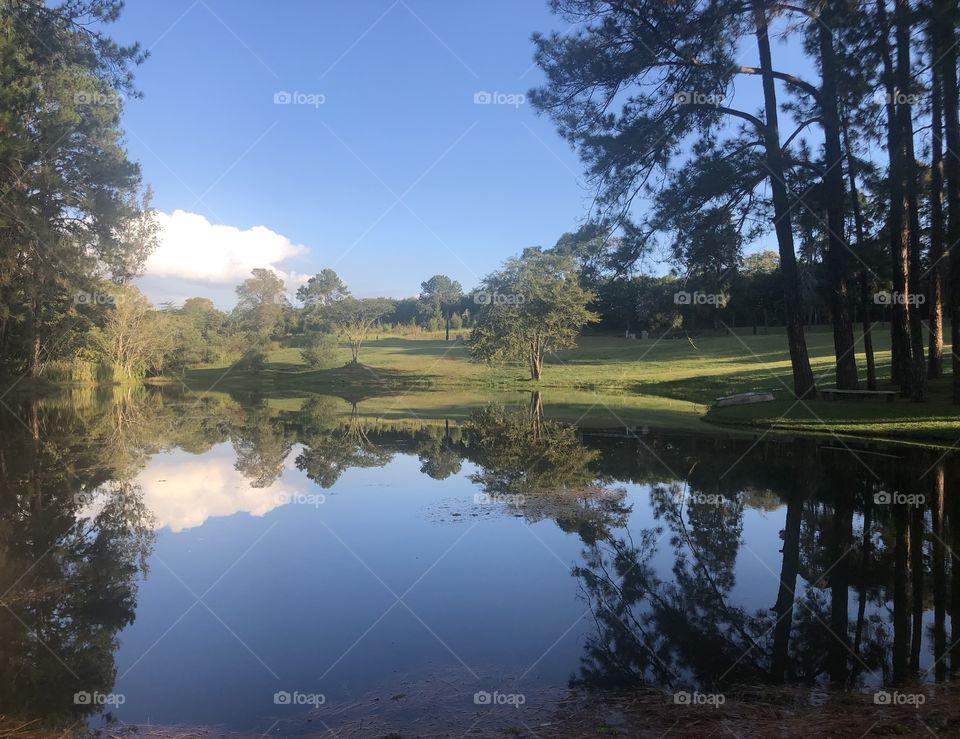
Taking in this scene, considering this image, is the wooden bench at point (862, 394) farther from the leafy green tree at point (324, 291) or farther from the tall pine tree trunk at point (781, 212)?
the leafy green tree at point (324, 291)

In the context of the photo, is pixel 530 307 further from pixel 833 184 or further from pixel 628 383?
pixel 833 184

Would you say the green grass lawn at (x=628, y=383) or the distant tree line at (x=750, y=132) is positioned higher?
the distant tree line at (x=750, y=132)

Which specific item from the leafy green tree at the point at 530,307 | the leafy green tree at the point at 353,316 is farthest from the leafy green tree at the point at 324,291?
the leafy green tree at the point at 530,307

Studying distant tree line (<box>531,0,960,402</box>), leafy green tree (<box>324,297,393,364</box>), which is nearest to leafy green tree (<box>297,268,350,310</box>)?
leafy green tree (<box>324,297,393,364</box>)

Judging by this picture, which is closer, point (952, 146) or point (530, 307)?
point (952, 146)

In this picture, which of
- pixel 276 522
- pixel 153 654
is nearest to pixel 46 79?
pixel 276 522

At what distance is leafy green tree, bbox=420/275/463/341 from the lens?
4227 inches

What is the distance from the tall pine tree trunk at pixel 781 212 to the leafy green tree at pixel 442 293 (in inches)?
3096

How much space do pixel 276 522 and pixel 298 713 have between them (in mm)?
5527

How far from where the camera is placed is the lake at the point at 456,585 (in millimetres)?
4629

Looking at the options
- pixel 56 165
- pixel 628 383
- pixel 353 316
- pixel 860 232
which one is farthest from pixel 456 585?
pixel 353 316

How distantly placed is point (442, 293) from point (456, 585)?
123 metres

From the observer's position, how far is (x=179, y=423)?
23953mm

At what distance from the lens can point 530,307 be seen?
4491 centimetres
